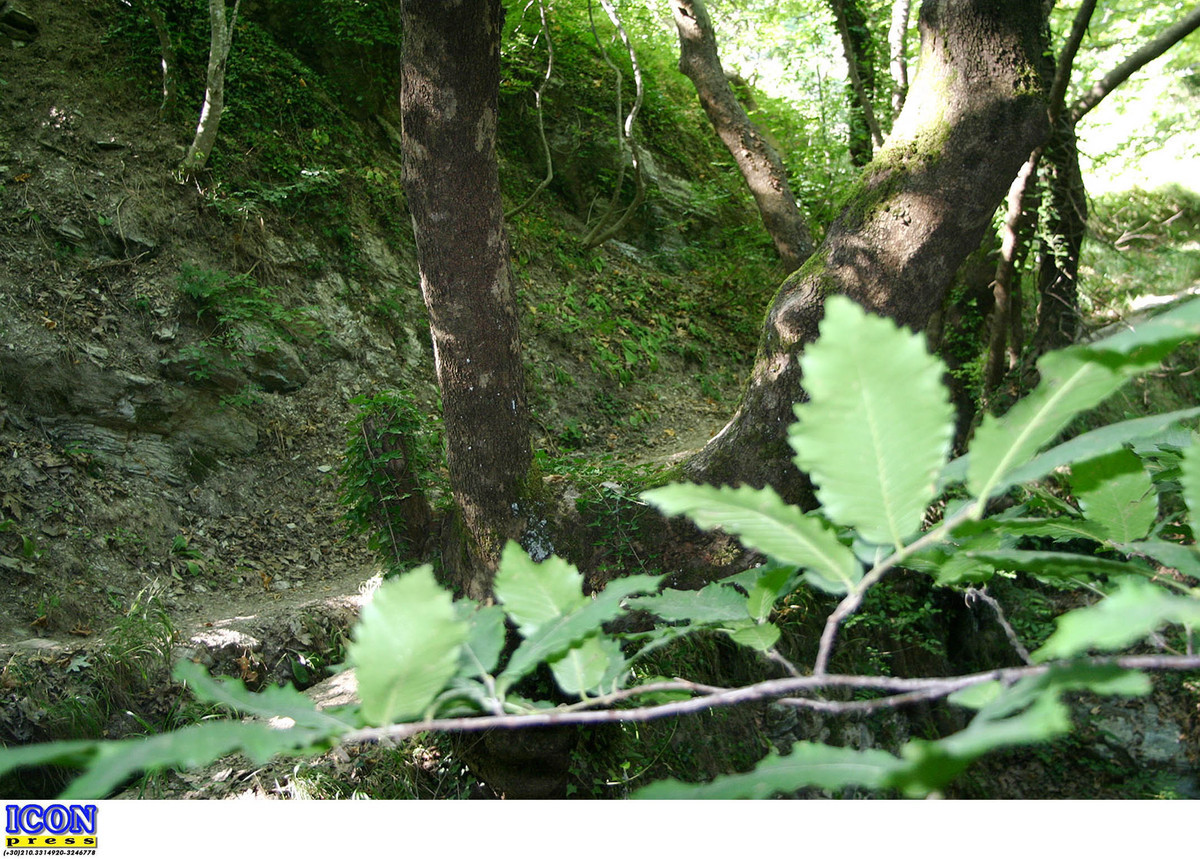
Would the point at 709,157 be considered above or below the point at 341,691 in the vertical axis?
above

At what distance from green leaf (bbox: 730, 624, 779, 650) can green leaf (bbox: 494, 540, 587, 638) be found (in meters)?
0.15

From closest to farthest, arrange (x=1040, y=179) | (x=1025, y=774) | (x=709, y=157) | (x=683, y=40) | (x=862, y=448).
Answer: (x=862, y=448) < (x=1025, y=774) < (x=1040, y=179) < (x=683, y=40) < (x=709, y=157)

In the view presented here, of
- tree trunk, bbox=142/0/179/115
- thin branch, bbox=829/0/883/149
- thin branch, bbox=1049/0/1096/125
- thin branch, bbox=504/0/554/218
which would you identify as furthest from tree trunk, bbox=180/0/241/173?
thin branch, bbox=1049/0/1096/125

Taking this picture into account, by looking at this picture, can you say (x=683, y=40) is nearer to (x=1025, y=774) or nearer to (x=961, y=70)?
(x=961, y=70)

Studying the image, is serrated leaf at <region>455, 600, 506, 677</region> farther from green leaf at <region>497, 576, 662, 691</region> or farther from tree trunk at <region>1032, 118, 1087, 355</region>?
tree trunk at <region>1032, 118, 1087, 355</region>

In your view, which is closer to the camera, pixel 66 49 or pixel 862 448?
pixel 862 448

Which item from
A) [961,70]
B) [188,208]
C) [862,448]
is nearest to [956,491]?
[961,70]

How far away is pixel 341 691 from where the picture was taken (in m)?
3.42

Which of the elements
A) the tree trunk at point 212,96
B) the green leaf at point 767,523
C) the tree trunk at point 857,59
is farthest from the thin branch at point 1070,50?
the tree trunk at point 212,96

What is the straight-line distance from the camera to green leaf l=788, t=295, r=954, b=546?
41 cm

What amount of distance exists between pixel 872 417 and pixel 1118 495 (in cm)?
36

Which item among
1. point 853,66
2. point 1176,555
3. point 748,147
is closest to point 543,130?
point 853,66

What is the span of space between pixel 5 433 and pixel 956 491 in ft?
17.9
